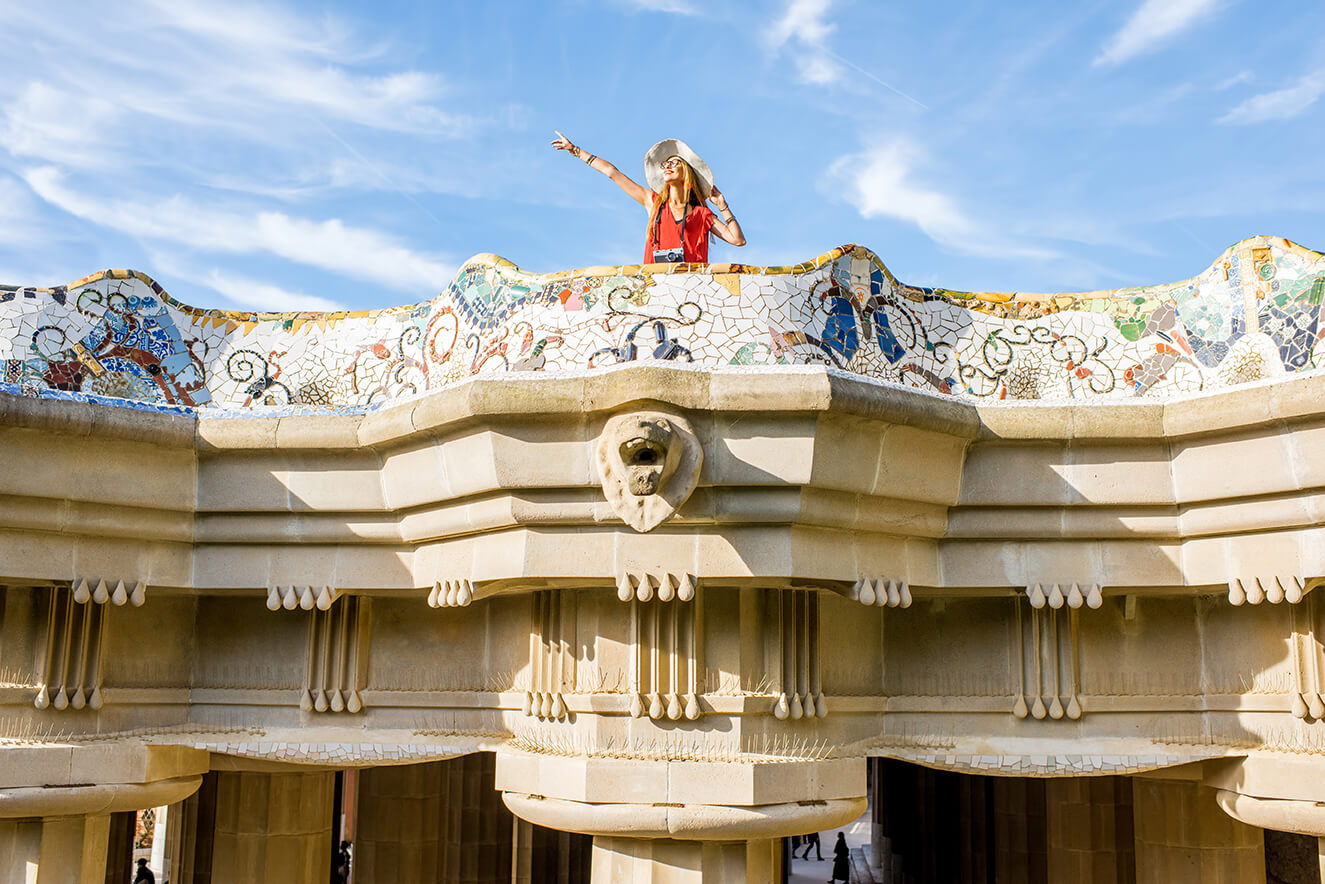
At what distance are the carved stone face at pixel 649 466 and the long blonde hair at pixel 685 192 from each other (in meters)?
2.50

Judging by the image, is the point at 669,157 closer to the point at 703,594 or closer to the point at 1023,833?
Answer: the point at 703,594

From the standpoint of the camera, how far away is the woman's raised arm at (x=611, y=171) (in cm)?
977

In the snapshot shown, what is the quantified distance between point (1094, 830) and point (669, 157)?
8078mm

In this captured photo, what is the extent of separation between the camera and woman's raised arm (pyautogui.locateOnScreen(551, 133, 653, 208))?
977cm

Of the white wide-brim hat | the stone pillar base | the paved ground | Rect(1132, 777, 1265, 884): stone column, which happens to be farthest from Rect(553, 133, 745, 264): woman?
the paved ground

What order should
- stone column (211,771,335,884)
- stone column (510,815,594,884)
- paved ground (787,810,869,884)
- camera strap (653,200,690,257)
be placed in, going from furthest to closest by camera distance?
paved ground (787,810,869,884) < stone column (510,815,594,884) < stone column (211,771,335,884) < camera strap (653,200,690,257)

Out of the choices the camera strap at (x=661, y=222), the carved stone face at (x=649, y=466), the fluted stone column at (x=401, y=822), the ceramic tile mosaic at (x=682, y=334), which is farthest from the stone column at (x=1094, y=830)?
the carved stone face at (x=649, y=466)

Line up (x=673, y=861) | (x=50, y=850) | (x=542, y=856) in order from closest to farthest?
(x=673, y=861)
(x=50, y=850)
(x=542, y=856)

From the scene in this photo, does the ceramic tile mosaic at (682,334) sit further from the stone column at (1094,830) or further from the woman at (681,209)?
the stone column at (1094,830)

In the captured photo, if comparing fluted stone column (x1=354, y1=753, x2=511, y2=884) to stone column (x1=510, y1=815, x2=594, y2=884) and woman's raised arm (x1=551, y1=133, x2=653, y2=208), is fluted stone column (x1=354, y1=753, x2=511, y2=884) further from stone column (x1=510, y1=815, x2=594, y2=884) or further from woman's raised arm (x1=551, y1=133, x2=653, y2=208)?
woman's raised arm (x1=551, y1=133, x2=653, y2=208)

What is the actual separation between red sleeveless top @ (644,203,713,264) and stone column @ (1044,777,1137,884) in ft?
22.6

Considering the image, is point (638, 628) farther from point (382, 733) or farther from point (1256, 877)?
point (1256, 877)

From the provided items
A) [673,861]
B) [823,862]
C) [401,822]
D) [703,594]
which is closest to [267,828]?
[401,822]

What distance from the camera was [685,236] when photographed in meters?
9.35
